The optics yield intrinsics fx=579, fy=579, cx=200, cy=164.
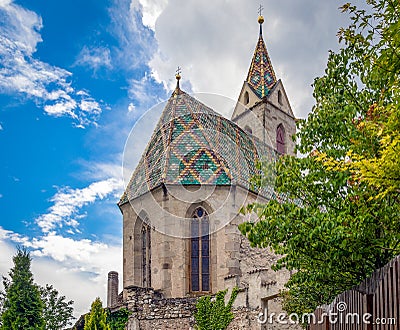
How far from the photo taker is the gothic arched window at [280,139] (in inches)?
1347

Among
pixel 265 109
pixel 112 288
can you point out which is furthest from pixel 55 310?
pixel 265 109

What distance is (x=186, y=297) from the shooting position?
814 inches

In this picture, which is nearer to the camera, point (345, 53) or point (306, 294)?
point (345, 53)

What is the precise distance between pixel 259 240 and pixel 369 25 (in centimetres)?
366

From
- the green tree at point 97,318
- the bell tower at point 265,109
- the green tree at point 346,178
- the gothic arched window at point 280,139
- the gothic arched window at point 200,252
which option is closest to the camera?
the green tree at point 346,178

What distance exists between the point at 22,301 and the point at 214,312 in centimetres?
693

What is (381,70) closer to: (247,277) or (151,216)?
(247,277)

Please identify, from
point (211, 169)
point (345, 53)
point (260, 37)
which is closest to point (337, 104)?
point (345, 53)

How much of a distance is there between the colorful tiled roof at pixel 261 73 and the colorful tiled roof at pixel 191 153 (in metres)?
8.45

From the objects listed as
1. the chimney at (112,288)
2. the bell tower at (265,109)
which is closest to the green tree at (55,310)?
the chimney at (112,288)

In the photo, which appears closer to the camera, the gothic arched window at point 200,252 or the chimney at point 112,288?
the gothic arched window at point 200,252

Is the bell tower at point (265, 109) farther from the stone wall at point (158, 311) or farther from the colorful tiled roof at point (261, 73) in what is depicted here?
the stone wall at point (158, 311)

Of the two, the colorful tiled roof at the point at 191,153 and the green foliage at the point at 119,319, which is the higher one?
the colorful tiled roof at the point at 191,153

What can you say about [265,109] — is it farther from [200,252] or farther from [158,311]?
[158,311]
